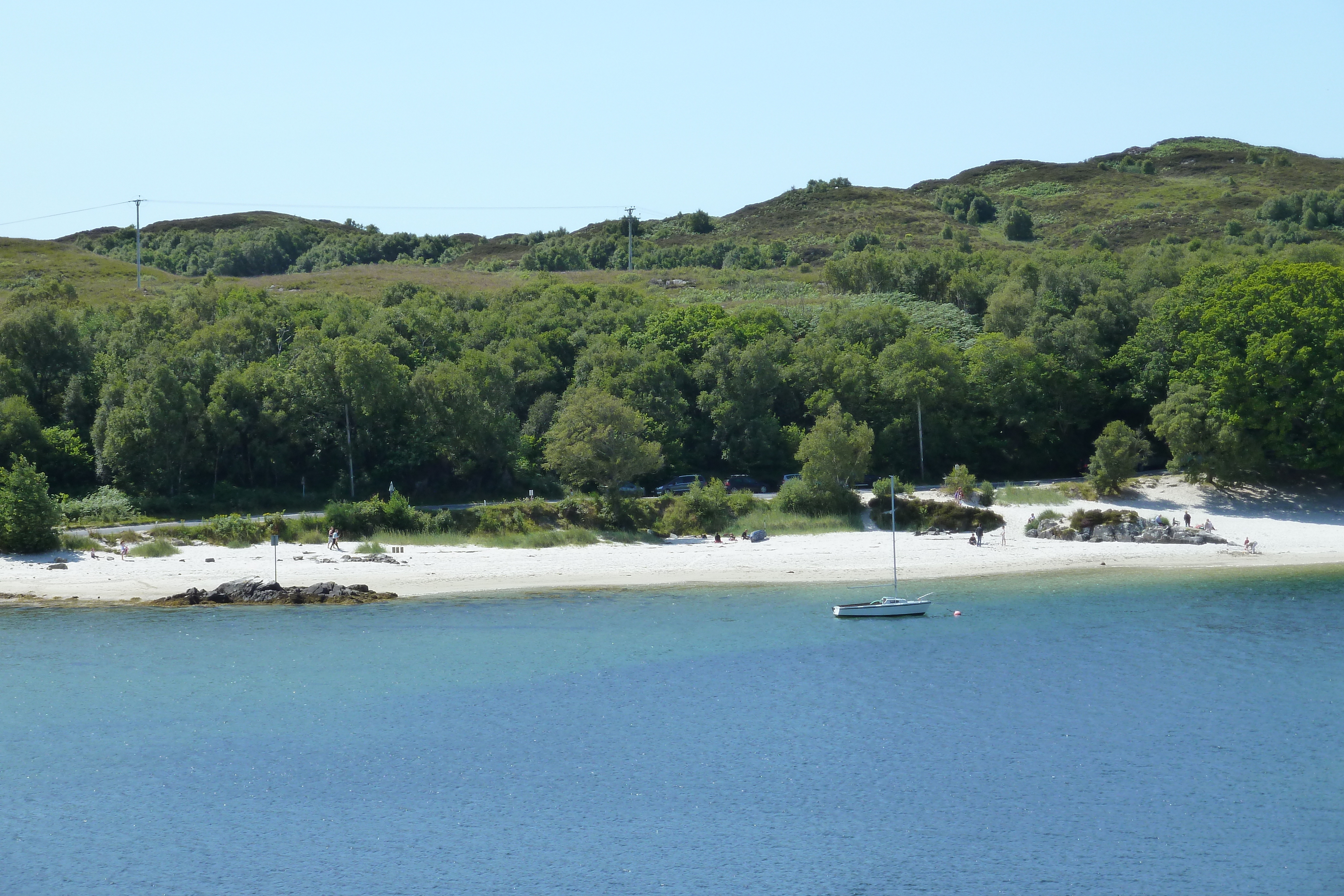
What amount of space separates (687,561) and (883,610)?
12816 mm

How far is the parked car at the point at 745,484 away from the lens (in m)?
71.1

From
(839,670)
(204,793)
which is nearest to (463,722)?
(204,793)

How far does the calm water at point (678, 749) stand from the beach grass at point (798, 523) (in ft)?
42.6

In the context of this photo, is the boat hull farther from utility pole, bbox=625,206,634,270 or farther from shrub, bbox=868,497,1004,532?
utility pole, bbox=625,206,634,270

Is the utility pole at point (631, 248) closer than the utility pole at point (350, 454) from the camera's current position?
No

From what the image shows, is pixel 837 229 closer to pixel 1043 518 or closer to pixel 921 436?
pixel 921 436

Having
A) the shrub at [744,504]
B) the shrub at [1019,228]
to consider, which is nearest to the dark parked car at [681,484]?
the shrub at [744,504]

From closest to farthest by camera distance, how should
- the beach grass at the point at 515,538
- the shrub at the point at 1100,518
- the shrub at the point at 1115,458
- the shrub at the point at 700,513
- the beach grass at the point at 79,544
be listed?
1. the beach grass at the point at 79,544
2. the beach grass at the point at 515,538
3. the shrub at the point at 1100,518
4. the shrub at the point at 700,513
5. the shrub at the point at 1115,458

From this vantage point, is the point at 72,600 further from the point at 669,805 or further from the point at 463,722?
the point at 669,805

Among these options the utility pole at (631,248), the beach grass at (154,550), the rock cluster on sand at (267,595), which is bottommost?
the rock cluster on sand at (267,595)

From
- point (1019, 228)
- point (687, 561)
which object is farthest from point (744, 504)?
point (1019, 228)

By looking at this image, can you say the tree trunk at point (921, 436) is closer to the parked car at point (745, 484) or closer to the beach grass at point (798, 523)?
the beach grass at point (798, 523)

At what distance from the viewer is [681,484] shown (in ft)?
231

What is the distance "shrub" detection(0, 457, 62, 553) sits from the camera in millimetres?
55531
